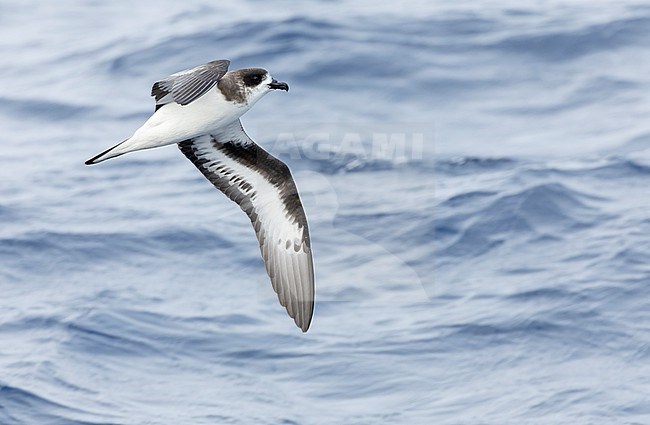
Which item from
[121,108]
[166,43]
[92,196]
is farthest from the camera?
[166,43]

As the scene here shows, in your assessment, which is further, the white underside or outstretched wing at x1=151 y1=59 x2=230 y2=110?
the white underside

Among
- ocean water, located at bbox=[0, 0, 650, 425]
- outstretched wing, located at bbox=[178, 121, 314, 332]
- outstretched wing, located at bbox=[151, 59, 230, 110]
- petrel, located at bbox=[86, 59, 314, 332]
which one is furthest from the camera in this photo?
ocean water, located at bbox=[0, 0, 650, 425]

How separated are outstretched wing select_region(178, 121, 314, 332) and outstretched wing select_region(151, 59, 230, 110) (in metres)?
1.43

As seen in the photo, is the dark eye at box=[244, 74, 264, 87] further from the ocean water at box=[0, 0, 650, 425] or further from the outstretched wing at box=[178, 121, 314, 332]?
the ocean water at box=[0, 0, 650, 425]

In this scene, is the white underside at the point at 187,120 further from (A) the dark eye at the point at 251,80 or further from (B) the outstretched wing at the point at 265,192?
(B) the outstretched wing at the point at 265,192

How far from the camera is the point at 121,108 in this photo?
17.9 m

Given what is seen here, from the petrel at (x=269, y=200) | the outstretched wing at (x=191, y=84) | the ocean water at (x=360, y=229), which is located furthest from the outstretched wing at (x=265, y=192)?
the ocean water at (x=360, y=229)

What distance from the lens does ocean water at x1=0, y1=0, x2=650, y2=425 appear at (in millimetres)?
12234

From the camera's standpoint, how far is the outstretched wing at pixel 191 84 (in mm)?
8188

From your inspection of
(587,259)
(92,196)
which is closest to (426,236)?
(587,259)

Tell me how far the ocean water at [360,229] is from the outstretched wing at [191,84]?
3946 millimetres

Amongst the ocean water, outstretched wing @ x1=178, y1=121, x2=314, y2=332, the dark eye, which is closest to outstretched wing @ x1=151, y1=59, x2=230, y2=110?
the dark eye

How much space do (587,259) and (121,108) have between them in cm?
717

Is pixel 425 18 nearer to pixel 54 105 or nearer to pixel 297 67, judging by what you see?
pixel 297 67
